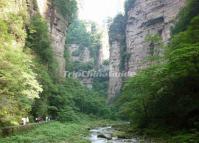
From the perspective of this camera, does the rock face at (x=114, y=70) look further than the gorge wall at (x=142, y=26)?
Yes

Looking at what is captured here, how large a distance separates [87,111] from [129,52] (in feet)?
67.2

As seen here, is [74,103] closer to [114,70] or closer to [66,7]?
[66,7]

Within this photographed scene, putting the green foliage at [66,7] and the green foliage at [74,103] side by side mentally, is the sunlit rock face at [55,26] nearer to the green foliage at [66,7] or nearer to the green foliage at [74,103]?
the green foliage at [66,7]

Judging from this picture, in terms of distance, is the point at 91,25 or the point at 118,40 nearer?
the point at 118,40

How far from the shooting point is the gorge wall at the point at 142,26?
62.3m

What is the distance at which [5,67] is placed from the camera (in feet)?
73.0

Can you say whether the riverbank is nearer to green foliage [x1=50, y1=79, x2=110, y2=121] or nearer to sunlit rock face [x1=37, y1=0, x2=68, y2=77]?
green foliage [x1=50, y1=79, x2=110, y2=121]

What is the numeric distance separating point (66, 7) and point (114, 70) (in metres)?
29.0

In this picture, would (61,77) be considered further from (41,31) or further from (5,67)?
(5,67)

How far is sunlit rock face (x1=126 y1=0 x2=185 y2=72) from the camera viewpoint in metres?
62.1

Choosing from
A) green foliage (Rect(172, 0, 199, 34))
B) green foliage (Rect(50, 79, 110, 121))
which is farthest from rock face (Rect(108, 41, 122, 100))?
green foliage (Rect(172, 0, 199, 34))

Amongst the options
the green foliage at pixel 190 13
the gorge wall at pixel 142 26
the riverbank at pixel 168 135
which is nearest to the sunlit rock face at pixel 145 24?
the gorge wall at pixel 142 26

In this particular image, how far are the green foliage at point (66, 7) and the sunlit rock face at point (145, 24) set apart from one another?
15823 millimetres

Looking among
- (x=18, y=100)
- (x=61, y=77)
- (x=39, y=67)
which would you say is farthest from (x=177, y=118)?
(x=61, y=77)
